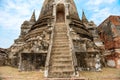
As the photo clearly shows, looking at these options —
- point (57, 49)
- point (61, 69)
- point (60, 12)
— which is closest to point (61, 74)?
point (61, 69)

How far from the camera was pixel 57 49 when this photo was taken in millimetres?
8250

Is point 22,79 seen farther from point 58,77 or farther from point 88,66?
point 88,66

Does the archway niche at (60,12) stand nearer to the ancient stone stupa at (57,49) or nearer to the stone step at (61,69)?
the ancient stone stupa at (57,49)

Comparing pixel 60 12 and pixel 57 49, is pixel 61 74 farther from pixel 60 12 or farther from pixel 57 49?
pixel 60 12

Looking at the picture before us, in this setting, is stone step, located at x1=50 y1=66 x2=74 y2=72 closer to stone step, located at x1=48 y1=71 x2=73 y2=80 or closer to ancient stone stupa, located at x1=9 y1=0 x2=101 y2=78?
ancient stone stupa, located at x1=9 y1=0 x2=101 y2=78

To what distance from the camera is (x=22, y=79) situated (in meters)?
6.17

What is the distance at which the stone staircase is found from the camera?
21.6 feet

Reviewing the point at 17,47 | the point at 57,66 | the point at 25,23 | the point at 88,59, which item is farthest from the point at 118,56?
the point at 25,23

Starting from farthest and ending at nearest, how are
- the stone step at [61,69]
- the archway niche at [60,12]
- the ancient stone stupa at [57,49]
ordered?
the archway niche at [60,12]
the ancient stone stupa at [57,49]
the stone step at [61,69]

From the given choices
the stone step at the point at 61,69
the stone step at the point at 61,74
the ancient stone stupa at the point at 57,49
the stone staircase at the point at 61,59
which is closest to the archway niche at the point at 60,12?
the ancient stone stupa at the point at 57,49

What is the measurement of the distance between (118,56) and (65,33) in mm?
4871

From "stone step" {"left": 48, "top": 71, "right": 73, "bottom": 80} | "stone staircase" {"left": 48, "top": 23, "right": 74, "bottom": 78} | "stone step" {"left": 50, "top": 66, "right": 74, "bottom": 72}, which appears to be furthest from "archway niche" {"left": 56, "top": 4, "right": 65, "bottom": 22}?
"stone step" {"left": 48, "top": 71, "right": 73, "bottom": 80}

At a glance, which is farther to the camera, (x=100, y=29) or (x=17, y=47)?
(x=100, y=29)

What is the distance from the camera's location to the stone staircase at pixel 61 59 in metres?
6.58
